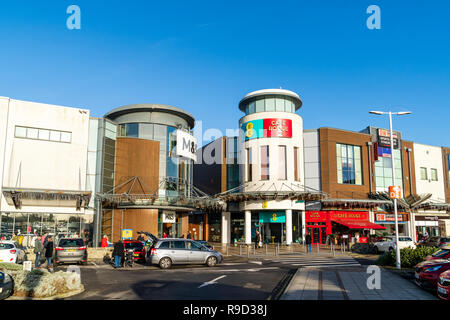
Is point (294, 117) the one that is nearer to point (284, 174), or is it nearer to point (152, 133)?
point (284, 174)

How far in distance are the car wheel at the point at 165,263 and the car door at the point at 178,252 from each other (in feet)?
0.79

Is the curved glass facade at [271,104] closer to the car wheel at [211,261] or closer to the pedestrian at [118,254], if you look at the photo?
the car wheel at [211,261]

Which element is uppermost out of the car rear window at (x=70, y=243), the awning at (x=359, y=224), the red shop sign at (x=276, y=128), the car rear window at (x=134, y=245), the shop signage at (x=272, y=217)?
the red shop sign at (x=276, y=128)

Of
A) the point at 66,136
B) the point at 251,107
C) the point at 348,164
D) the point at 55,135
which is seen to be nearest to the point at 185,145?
the point at 66,136

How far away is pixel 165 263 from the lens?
63.7 feet

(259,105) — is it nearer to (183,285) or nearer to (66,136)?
(66,136)

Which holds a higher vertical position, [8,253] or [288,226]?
[288,226]

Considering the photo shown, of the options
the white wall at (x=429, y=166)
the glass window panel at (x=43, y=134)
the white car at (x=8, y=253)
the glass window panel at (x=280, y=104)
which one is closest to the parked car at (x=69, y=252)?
the white car at (x=8, y=253)

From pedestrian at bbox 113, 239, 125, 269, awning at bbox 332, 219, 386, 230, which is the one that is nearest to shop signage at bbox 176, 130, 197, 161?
pedestrian at bbox 113, 239, 125, 269

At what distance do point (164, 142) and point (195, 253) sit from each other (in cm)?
1747

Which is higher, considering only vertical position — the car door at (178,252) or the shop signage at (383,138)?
the shop signage at (383,138)

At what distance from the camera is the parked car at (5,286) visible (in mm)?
10220

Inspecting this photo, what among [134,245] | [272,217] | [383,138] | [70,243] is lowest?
[134,245]

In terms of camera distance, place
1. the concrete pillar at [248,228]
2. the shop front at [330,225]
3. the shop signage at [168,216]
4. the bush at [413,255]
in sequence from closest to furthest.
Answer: the bush at [413,255] < the shop signage at [168,216] < the concrete pillar at [248,228] < the shop front at [330,225]
